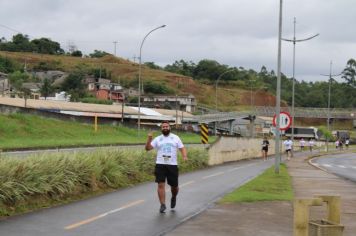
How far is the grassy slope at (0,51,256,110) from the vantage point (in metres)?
177

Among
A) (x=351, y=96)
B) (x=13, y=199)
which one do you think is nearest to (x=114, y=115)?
(x=13, y=199)

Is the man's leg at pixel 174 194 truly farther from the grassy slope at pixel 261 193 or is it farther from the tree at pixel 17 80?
the tree at pixel 17 80

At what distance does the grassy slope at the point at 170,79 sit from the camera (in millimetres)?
177300

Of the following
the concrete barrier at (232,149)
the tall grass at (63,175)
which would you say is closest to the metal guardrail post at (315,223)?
the tall grass at (63,175)

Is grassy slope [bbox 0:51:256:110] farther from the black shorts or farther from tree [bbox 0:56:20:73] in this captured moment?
the black shorts

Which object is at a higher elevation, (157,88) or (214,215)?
(157,88)

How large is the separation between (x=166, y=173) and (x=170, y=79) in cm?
16993

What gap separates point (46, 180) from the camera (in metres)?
12.9

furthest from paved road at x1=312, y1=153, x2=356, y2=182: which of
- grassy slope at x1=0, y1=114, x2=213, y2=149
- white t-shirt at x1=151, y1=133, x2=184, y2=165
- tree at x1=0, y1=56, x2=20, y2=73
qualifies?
tree at x1=0, y1=56, x2=20, y2=73

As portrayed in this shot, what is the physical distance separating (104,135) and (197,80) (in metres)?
145

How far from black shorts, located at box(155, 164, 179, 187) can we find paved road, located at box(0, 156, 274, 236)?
0.65m

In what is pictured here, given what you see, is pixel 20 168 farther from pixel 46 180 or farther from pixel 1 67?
pixel 1 67

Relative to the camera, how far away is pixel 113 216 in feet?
37.0

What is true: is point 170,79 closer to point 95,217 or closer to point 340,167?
point 340,167
